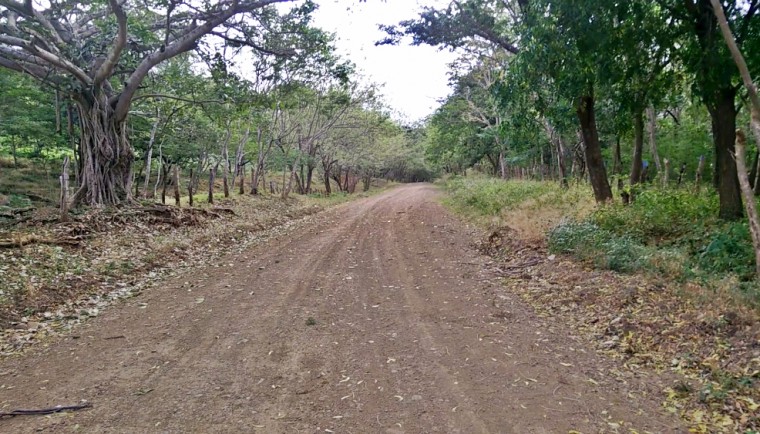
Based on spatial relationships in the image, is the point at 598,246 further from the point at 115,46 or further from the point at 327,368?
the point at 115,46

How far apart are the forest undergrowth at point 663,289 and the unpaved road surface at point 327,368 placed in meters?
0.34

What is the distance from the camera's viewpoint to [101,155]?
508 inches

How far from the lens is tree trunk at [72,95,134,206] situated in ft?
41.3

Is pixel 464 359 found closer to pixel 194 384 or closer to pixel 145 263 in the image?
pixel 194 384

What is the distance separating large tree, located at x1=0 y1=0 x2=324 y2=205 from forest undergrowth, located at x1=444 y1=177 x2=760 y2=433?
8.32 meters

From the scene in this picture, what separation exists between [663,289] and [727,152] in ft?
13.4

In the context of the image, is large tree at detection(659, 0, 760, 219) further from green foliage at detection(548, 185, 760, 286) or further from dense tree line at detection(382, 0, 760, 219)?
green foliage at detection(548, 185, 760, 286)

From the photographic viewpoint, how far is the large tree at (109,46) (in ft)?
36.5

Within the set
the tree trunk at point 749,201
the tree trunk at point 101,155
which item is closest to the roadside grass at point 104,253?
the tree trunk at point 101,155

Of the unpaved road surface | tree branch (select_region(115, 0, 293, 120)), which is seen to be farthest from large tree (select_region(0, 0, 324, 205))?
A: the unpaved road surface

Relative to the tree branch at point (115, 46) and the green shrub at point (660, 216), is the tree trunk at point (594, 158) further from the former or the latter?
the tree branch at point (115, 46)

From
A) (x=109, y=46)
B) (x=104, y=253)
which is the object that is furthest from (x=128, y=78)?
(x=104, y=253)

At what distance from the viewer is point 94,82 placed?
12062mm

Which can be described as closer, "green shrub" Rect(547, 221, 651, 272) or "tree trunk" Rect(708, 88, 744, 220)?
"green shrub" Rect(547, 221, 651, 272)
